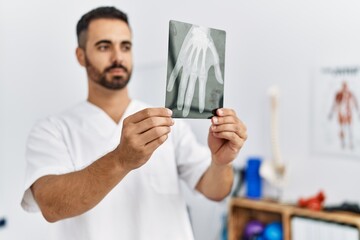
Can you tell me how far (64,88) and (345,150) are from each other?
838 mm

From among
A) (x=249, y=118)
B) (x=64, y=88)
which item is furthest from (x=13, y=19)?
(x=249, y=118)

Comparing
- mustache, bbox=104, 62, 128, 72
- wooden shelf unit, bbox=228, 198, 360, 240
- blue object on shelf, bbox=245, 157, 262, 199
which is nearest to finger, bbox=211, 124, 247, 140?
mustache, bbox=104, 62, 128, 72

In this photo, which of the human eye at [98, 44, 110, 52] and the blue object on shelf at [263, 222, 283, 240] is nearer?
the human eye at [98, 44, 110, 52]

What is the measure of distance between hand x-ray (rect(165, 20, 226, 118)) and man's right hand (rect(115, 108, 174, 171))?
18 mm

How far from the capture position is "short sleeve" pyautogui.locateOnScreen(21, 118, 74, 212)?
1.94 ft

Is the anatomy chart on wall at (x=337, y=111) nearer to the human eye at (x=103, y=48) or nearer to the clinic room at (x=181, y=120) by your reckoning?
the clinic room at (x=181, y=120)

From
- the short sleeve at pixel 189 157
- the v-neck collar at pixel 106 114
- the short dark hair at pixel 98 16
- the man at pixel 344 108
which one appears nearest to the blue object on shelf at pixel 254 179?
the man at pixel 344 108

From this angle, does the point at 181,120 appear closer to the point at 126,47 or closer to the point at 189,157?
the point at 189,157

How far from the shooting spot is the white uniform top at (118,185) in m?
0.61

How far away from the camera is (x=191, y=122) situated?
1.12 meters

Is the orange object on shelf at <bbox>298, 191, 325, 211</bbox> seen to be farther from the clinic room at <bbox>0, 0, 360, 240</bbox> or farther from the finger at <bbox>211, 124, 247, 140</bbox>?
the finger at <bbox>211, 124, 247, 140</bbox>

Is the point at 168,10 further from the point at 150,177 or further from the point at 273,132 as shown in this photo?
the point at 273,132

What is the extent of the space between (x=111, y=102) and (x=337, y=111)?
0.71 meters

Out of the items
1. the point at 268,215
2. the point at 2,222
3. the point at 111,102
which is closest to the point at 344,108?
the point at 268,215
